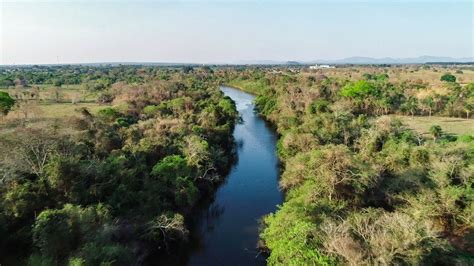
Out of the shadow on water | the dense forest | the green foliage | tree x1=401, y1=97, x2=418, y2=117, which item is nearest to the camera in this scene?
the dense forest

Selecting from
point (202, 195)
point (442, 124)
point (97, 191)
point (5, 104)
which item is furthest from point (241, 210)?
point (5, 104)

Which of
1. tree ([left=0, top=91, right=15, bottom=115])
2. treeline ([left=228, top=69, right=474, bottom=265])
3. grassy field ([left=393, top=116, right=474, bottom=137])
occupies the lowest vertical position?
grassy field ([left=393, top=116, right=474, bottom=137])

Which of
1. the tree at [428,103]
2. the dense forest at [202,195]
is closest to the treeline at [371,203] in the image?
the dense forest at [202,195]

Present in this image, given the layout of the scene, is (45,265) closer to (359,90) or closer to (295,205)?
(295,205)

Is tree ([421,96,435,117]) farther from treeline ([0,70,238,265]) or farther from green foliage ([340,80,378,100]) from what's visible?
treeline ([0,70,238,265])

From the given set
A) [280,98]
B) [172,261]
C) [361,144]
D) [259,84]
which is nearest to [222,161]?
[361,144]

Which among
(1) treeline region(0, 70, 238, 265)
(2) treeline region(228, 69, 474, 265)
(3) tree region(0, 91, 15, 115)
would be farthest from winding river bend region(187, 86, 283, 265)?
(3) tree region(0, 91, 15, 115)
